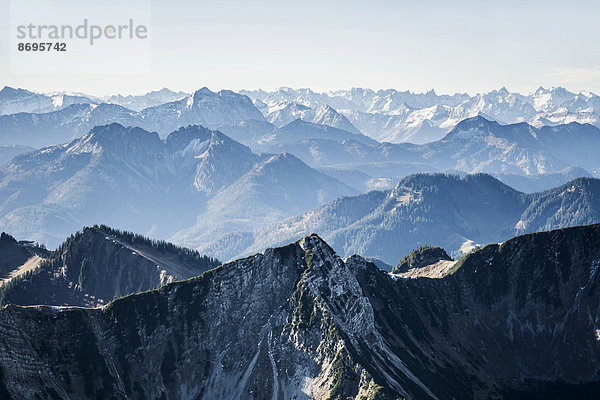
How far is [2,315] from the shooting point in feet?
652

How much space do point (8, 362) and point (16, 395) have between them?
34.9 feet

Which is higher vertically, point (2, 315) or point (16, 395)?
point (2, 315)

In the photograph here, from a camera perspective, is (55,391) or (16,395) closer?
(16,395)

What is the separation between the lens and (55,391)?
199250 millimetres

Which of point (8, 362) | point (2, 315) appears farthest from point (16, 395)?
point (2, 315)

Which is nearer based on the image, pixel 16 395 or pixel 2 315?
pixel 16 395

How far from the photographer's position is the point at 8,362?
19050 centimetres

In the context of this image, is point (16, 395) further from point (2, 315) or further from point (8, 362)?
point (2, 315)

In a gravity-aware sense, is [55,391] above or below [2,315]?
below

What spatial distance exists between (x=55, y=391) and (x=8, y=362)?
16.2 m

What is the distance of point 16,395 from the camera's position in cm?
18388

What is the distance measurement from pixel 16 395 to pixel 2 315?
25.1m
